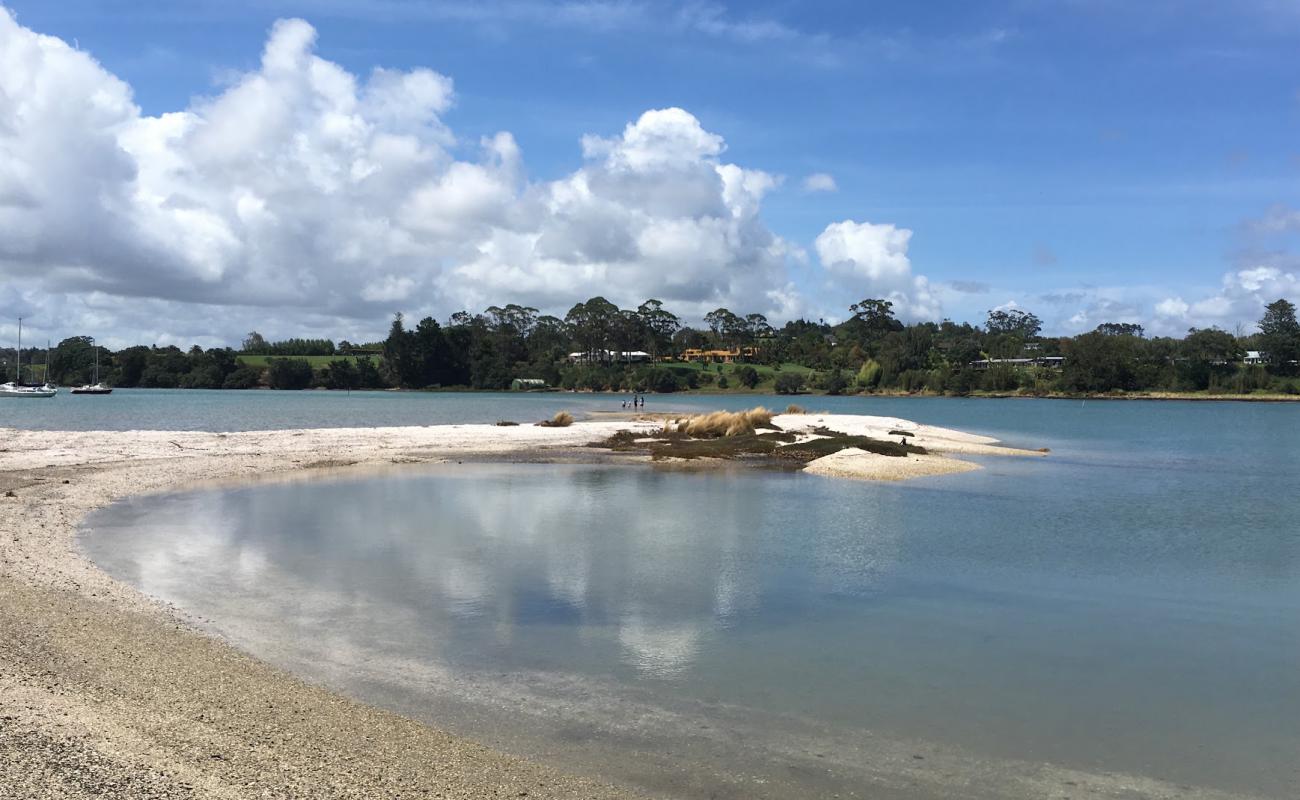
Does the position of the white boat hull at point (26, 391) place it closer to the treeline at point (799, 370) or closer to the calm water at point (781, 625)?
the treeline at point (799, 370)

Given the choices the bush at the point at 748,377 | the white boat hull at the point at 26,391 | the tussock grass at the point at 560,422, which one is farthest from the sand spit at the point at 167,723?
the bush at the point at 748,377

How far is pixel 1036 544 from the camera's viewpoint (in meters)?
22.2

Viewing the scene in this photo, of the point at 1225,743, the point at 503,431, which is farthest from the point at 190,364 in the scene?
the point at 1225,743

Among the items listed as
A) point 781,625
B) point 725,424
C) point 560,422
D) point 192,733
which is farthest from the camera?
point 560,422

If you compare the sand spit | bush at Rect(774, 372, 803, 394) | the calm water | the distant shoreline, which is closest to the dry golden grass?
the calm water

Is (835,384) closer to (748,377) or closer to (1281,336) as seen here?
(748,377)

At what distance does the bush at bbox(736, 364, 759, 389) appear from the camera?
7318 inches

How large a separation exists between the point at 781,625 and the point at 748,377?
174 m

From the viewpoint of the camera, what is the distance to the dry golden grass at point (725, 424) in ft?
174

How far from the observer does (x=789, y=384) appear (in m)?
179

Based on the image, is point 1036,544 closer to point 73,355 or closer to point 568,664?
point 568,664

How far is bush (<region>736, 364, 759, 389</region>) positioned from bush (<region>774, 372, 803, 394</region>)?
6321mm

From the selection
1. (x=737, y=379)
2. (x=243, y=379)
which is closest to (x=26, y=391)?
(x=243, y=379)

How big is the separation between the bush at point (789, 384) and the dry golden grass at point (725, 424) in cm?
12354
